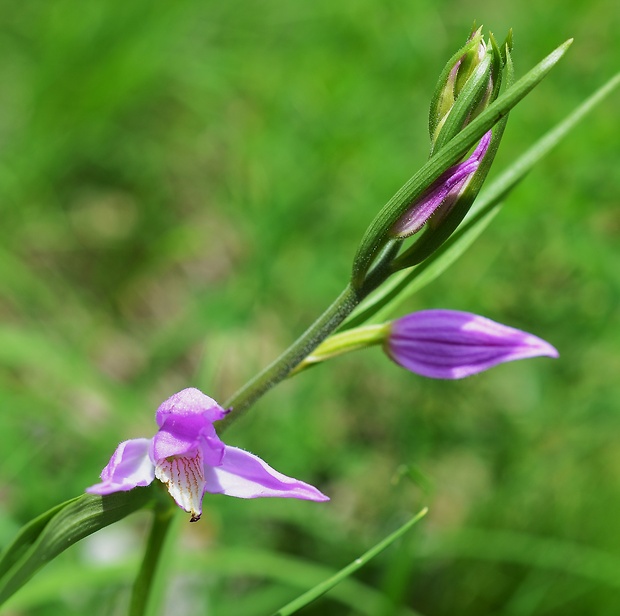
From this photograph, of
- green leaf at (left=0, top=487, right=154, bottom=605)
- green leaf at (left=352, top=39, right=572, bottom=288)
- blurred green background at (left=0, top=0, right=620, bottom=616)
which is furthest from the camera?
blurred green background at (left=0, top=0, right=620, bottom=616)

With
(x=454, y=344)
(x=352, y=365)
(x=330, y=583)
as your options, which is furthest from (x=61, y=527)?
(x=352, y=365)

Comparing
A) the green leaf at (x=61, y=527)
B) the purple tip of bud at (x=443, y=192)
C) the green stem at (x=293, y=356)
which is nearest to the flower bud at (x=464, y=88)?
the purple tip of bud at (x=443, y=192)

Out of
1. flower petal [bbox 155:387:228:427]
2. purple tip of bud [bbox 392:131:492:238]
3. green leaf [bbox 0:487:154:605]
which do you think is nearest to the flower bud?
purple tip of bud [bbox 392:131:492:238]

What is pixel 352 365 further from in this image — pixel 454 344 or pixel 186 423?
pixel 186 423

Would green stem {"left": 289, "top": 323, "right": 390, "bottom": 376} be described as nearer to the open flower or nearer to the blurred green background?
the open flower

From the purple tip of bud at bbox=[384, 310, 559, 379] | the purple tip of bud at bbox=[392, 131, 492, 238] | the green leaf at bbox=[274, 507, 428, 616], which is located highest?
the purple tip of bud at bbox=[392, 131, 492, 238]
